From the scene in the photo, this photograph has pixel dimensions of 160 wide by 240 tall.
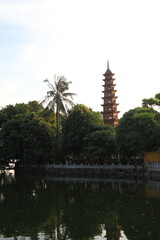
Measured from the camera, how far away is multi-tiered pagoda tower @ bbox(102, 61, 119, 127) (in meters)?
66.8

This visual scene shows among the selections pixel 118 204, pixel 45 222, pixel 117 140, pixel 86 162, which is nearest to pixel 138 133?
pixel 117 140

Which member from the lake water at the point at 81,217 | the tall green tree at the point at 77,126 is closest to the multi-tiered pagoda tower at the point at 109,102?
the tall green tree at the point at 77,126

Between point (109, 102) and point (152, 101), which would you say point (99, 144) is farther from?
point (109, 102)

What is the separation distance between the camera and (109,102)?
6819 cm

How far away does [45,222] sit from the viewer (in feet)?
49.8

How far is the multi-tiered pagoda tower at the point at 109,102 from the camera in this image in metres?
66.8

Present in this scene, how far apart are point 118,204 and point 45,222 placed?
577 centimetres

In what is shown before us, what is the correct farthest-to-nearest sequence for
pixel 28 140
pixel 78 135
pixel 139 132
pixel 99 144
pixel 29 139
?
pixel 28 140 → pixel 29 139 → pixel 78 135 → pixel 99 144 → pixel 139 132

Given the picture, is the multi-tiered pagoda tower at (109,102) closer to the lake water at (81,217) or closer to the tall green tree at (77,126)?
the tall green tree at (77,126)

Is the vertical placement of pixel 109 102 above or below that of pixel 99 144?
Answer: above

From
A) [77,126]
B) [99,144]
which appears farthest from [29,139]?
[99,144]

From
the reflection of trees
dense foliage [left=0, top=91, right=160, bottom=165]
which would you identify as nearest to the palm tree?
dense foliage [left=0, top=91, right=160, bottom=165]

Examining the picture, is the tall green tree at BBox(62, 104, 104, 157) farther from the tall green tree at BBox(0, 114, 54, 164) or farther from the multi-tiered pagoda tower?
the multi-tiered pagoda tower

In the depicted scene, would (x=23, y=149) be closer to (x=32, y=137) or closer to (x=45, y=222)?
(x=32, y=137)
